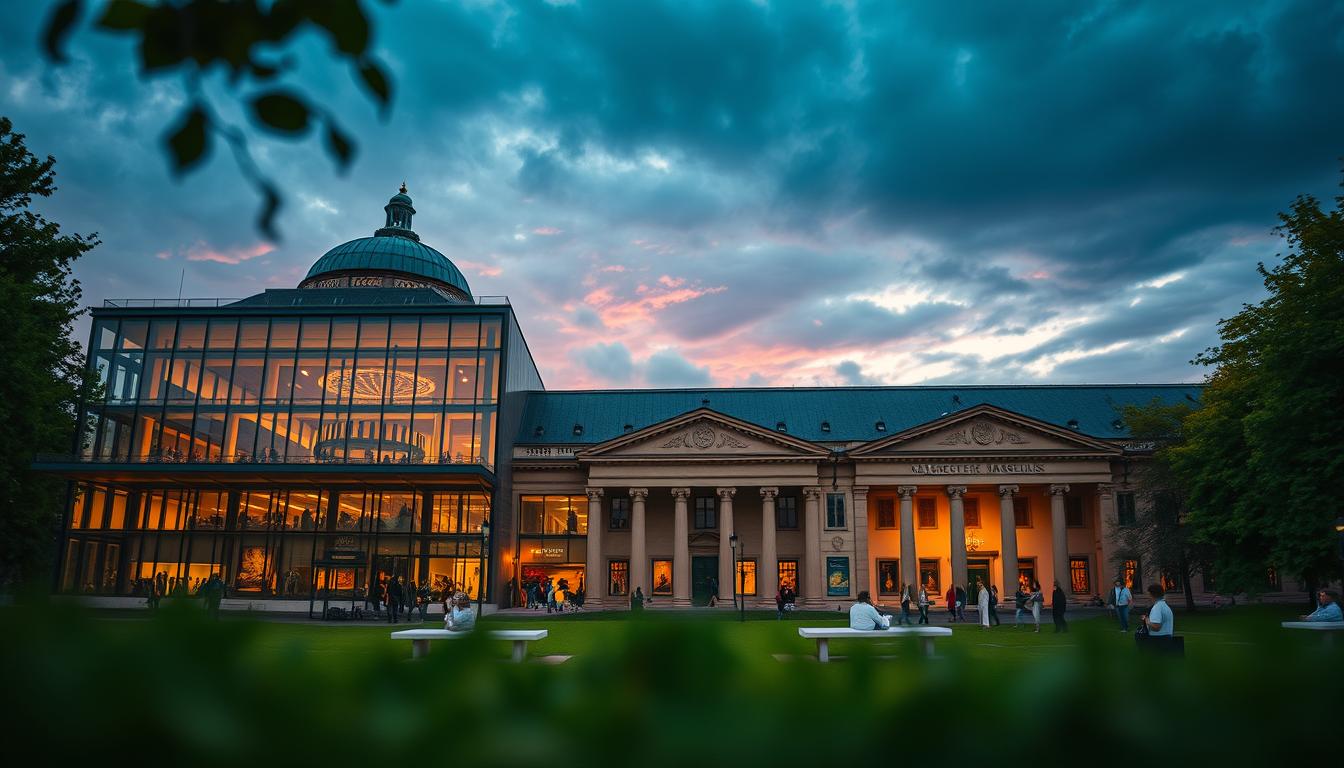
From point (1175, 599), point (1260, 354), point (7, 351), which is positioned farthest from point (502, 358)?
point (1175, 599)

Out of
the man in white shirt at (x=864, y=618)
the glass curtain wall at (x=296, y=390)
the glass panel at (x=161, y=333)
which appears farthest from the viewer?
the glass panel at (x=161, y=333)

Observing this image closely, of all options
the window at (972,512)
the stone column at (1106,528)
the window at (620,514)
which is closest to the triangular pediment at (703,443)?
the window at (620,514)

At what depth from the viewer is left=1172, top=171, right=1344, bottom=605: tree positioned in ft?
101

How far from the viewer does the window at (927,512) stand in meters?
60.9

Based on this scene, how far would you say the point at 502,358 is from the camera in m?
55.5

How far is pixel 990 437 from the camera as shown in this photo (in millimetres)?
57531

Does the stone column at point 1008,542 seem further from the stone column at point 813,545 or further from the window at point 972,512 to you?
the stone column at point 813,545

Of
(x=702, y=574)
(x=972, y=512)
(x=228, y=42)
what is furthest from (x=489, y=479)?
(x=228, y=42)

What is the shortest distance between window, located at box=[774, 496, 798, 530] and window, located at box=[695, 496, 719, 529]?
4.45 metres

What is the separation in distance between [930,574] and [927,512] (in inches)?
175

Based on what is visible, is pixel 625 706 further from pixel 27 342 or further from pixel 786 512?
pixel 786 512

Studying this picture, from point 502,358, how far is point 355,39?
54472 mm

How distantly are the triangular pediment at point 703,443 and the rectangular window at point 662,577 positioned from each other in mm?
8723

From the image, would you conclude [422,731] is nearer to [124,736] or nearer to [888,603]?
[124,736]
